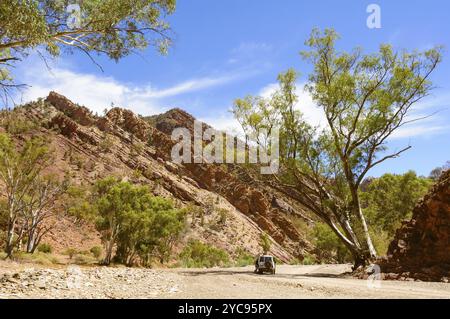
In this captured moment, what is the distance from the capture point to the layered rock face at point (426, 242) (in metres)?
16.2

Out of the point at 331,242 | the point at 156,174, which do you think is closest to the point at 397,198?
the point at 331,242

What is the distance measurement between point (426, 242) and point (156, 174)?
6145 cm

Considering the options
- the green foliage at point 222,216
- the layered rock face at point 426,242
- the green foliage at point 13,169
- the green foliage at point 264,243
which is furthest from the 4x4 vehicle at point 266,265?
the green foliage at point 222,216

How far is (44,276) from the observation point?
11.3 meters

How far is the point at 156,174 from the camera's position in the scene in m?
74.8

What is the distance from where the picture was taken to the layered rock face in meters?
16.2

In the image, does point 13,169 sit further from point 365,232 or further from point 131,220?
point 365,232

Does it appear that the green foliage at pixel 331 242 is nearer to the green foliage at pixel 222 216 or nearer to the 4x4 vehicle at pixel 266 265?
the green foliage at pixel 222 216

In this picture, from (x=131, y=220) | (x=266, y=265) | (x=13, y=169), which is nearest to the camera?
(x=266, y=265)

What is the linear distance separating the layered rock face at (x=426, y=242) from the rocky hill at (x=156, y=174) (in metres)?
38.0

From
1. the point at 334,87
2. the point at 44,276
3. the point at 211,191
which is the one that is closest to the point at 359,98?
the point at 334,87
